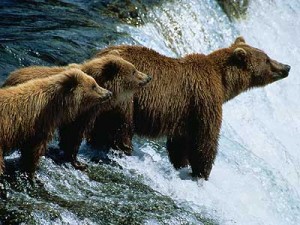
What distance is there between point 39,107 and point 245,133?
18.9 feet

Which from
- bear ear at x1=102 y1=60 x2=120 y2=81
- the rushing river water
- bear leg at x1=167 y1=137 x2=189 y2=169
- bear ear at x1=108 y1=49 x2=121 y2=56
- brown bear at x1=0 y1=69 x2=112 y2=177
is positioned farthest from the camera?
bear leg at x1=167 y1=137 x2=189 y2=169

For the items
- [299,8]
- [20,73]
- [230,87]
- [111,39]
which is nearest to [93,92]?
[20,73]

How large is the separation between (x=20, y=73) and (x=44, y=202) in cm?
179

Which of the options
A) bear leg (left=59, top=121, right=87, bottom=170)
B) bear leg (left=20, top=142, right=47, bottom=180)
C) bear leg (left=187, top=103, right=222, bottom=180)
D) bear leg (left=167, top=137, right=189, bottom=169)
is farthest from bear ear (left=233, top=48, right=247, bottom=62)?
bear leg (left=20, top=142, right=47, bottom=180)

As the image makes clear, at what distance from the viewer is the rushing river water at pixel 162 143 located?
7566 millimetres

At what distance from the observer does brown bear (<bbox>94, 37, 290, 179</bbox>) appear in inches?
358

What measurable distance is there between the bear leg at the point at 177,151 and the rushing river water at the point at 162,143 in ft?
0.37

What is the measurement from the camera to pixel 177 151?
972cm

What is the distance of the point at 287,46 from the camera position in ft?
56.4

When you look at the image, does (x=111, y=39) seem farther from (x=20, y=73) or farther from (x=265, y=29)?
(x=265, y=29)

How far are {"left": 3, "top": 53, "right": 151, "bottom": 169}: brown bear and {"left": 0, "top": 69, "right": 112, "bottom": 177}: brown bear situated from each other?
1.02ft

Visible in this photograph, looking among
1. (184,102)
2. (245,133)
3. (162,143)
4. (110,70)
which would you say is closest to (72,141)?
(110,70)

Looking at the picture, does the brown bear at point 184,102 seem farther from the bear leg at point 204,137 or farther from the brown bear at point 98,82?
the brown bear at point 98,82

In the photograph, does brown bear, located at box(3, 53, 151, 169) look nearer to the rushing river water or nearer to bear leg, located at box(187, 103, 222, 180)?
the rushing river water
